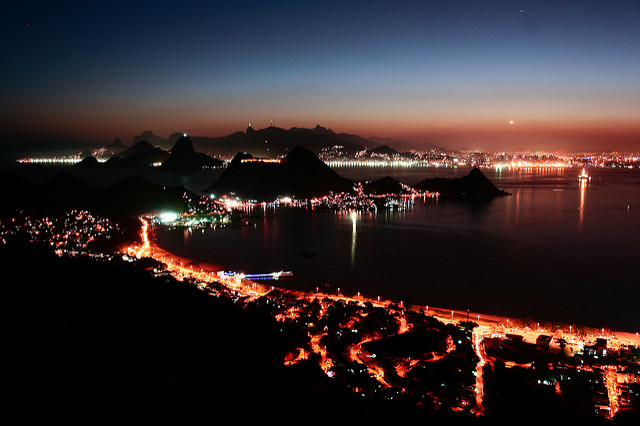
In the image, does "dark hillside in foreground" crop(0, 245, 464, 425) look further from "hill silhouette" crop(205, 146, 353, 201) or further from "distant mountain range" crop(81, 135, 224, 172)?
"distant mountain range" crop(81, 135, 224, 172)

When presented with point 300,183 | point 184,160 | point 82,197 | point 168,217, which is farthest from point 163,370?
point 184,160

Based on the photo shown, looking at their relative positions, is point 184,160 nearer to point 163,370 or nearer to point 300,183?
point 300,183

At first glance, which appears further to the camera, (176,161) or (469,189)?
(176,161)

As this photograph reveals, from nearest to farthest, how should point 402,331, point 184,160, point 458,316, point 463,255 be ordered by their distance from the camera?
point 402,331
point 458,316
point 463,255
point 184,160

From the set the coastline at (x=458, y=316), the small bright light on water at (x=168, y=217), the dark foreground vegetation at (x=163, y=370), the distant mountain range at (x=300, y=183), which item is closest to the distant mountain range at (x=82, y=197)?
the small bright light on water at (x=168, y=217)

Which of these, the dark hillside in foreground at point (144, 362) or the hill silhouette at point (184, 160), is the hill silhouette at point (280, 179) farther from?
the hill silhouette at point (184, 160)

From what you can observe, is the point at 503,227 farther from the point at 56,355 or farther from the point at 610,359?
the point at 56,355
